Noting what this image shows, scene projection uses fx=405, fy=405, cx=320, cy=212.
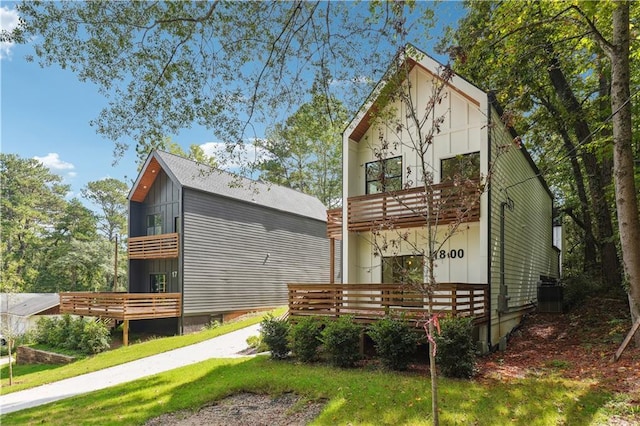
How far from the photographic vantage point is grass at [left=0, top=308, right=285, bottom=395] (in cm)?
1213

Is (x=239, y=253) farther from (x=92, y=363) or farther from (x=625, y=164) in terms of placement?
(x=625, y=164)

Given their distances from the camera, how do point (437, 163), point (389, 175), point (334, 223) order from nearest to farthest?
1. point (437, 163)
2. point (389, 175)
3. point (334, 223)

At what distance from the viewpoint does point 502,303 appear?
33.8ft

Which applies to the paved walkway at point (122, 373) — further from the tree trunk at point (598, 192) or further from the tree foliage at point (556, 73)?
the tree trunk at point (598, 192)

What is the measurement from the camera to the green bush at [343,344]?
859cm

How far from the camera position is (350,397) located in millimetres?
6434

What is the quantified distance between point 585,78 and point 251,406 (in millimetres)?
18073

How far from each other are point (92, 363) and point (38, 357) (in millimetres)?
4383

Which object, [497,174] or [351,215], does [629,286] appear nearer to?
[497,174]

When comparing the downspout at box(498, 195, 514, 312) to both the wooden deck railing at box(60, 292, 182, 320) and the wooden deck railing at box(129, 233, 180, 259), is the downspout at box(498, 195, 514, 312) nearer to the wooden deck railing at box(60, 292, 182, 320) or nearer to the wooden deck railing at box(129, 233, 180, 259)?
the wooden deck railing at box(60, 292, 182, 320)

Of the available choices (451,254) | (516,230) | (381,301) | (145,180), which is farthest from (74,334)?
(516,230)

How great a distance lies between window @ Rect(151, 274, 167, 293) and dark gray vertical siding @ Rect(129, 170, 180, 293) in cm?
20

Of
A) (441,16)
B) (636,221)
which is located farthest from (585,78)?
(441,16)

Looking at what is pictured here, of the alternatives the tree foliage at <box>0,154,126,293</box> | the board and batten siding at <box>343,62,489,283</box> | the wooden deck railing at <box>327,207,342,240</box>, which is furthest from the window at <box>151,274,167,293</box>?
the tree foliage at <box>0,154,126,293</box>
